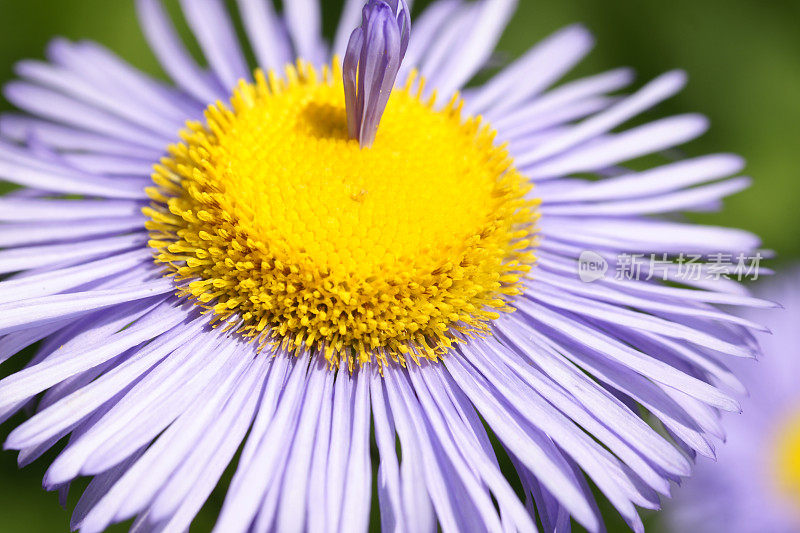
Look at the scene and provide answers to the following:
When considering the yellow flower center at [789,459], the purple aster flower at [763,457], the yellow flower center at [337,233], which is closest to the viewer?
the yellow flower center at [337,233]

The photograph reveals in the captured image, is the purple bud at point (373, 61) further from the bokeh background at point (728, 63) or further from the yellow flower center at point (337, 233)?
the bokeh background at point (728, 63)

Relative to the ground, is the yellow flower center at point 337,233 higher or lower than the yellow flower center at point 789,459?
higher

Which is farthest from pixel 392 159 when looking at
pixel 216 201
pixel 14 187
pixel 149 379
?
pixel 14 187

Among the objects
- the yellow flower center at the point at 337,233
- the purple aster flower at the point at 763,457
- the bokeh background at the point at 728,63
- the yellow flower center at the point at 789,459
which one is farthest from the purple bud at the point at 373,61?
the yellow flower center at the point at 789,459

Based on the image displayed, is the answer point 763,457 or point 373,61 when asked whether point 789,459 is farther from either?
point 373,61

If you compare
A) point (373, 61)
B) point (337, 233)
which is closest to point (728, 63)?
point (373, 61)

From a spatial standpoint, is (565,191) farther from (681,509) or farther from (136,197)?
(681,509)
